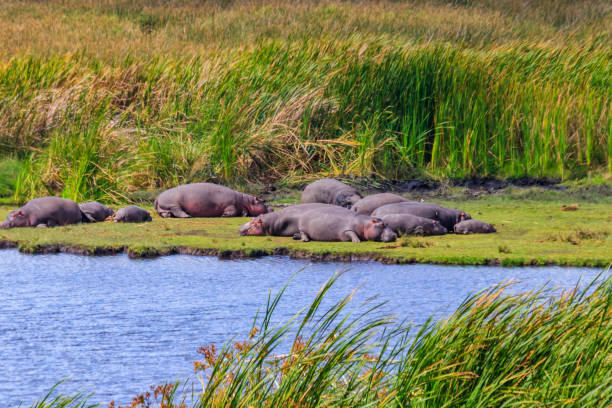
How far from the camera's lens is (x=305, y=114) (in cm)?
1478

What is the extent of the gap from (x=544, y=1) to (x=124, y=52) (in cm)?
2023

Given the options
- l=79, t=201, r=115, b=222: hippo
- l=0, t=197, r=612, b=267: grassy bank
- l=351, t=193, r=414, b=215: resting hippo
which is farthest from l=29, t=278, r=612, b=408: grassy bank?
l=79, t=201, r=115, b=222: hippo

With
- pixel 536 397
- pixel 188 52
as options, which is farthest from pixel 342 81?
pixel 536 397

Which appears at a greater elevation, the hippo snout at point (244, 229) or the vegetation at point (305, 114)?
the vegetation at point (305, 114)

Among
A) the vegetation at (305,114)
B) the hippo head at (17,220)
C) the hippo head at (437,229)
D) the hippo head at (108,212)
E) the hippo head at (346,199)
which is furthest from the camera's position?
the vegetation at (305,114)

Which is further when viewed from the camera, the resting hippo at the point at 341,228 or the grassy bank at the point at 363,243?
the resting hippo at the point at 341,228

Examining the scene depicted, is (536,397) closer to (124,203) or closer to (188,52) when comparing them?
(124,203)

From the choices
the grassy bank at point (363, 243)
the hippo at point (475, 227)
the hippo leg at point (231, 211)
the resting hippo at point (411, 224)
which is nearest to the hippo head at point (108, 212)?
the grassy bank at point (363, 243)

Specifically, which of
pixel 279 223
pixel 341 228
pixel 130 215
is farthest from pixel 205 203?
pixel 341 228

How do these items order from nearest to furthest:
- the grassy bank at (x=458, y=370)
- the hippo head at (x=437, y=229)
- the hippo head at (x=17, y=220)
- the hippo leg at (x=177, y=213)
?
the grassy bank at (x=458, y=370)
the hippo head at (x=437, y=229)
the hippo head at (x=17, y=220)
the hippo leg at (x=177, y=213)

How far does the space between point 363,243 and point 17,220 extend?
3880 millimetres

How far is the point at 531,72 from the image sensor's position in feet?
52.2

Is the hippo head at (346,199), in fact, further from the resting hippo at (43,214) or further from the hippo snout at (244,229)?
the resting hippo at (43,214)

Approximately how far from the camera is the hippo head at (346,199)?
12.1 meters
